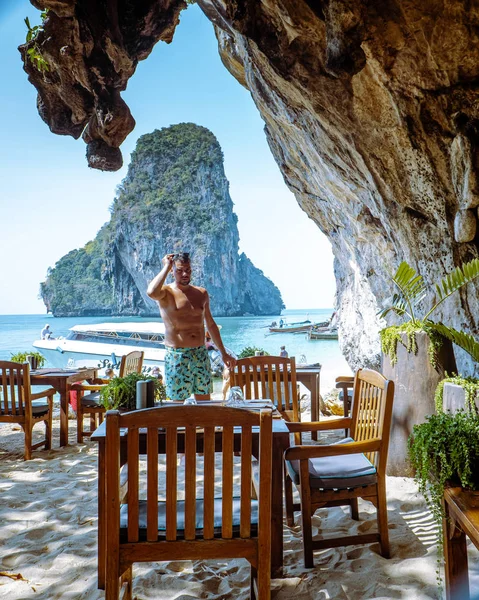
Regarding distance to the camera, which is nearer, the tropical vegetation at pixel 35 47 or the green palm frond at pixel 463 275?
the green palm frond at pixel 463 275

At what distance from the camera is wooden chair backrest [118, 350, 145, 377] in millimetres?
4323

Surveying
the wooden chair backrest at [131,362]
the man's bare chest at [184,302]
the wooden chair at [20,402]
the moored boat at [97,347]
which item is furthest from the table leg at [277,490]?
the moored boat at [97,347]

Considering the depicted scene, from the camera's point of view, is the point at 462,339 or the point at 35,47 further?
the point at 35,47

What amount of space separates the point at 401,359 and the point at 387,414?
1200mm

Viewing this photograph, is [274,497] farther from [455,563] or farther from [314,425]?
[455,563]

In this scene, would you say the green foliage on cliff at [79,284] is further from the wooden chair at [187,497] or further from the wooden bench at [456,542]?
the wooden bench at [456,542]

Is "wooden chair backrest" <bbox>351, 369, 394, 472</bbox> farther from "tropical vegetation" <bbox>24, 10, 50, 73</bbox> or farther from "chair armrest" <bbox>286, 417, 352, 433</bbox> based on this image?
"tropical vegetation" <bbox>24, 10, 50, 73</bbox>

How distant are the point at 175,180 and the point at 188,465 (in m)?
50.9

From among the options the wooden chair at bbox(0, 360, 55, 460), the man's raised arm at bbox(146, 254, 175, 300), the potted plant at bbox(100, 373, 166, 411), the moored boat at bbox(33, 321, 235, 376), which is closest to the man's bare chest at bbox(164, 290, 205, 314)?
the man's raised arm at bbox(146, 254, 175, 300)

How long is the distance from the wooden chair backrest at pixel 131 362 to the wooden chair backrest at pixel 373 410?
2.51 meters

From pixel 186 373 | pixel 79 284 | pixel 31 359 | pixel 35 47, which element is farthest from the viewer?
pixel 79 284

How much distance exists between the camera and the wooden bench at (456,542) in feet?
4.58

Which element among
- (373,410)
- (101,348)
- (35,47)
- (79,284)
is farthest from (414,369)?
(79,284)

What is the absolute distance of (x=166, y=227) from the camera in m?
47.9
